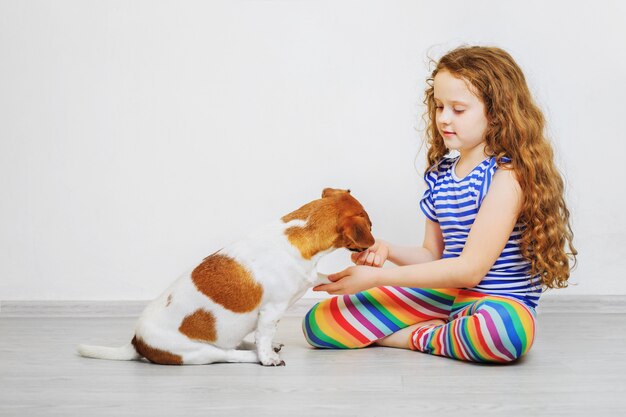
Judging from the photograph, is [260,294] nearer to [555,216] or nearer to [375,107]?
[555,216]

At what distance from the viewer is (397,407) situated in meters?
1.38

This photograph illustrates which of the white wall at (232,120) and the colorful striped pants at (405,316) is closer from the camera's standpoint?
the colorful striped pants at (405,316)

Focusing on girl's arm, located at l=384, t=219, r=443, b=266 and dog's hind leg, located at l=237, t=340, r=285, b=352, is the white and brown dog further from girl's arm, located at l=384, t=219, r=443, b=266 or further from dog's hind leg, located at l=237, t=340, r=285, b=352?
girl's arm, located at l=384, t=219, r=443, b=266

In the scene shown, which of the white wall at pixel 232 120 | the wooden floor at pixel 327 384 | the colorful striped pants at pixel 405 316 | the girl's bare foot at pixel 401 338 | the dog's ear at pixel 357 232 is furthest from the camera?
the white wall at pixel 232 120

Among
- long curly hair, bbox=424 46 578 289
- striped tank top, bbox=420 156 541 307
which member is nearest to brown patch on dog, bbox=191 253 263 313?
striped tank top, bbox=420 156 541 307

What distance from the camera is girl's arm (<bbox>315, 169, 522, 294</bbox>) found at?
5.73 ft

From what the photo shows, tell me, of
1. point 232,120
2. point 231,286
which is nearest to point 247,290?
point 231,286

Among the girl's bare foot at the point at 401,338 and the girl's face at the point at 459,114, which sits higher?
the girl's face at the point at 459,114

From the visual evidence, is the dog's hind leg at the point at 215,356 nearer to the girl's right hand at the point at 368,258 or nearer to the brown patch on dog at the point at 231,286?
the brown patch on dog at the point at 231,286

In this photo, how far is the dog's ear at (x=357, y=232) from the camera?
63.7 inches

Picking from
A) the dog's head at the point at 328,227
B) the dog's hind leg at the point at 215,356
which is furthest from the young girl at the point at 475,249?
the dog's hind leg at the point at 215,356

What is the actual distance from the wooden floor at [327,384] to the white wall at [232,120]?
535 mm

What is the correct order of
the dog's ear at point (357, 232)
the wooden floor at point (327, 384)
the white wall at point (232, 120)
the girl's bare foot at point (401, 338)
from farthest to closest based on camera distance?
the white wall at point (232, 120) < the girl's bare foot at point (401, 338) < the dog's ear at point (357, 232) < the wooden floor at point (327, 384)

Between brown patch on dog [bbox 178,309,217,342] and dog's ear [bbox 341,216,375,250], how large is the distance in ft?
1.08
